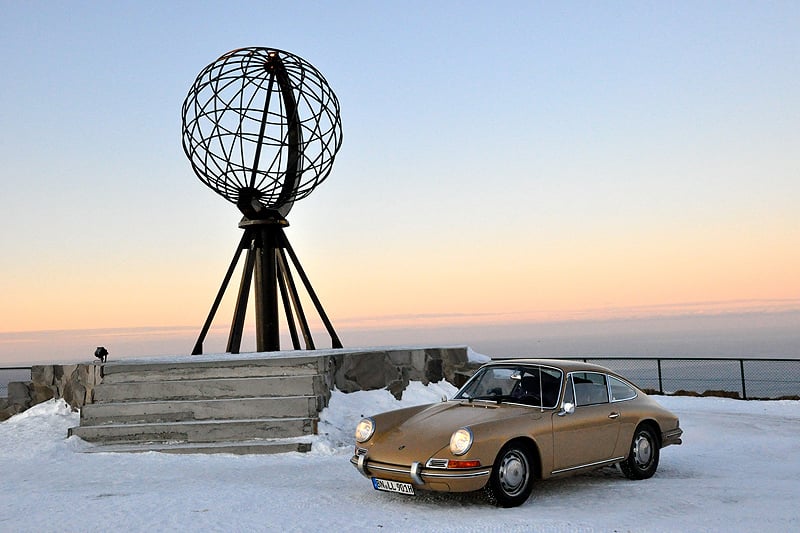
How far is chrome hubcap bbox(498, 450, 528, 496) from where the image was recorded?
727 cm

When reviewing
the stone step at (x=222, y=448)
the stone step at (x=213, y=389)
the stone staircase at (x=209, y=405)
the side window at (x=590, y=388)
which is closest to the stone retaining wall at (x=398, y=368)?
the stone staircase at (x=209, y=405)

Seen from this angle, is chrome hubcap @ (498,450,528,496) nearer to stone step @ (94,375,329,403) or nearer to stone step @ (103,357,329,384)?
stone step @ (94,375,329,403)

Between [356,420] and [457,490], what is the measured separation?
540 centimetres

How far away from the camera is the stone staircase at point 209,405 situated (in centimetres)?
1145

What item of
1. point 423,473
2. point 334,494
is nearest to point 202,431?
point 334,494

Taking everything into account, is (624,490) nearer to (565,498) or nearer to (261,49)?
A: (565,498)

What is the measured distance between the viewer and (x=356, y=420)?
40.2 feet

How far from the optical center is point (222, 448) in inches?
433

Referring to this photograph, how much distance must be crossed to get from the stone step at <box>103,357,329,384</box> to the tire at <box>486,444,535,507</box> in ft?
18.6

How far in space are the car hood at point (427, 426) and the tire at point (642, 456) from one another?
1.57 meters

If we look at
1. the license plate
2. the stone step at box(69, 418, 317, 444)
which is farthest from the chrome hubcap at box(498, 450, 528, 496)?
the stone step at box(69, 418, 317, 444)

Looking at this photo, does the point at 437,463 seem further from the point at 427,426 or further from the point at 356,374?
the point at 356,374

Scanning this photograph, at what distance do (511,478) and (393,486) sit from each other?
1104 mm

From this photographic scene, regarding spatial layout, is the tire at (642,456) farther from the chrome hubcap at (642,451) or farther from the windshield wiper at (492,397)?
the windshield wiper at (492,397)
